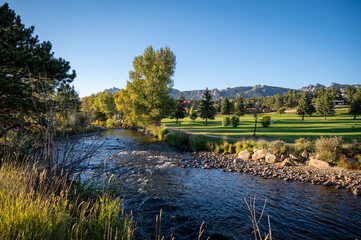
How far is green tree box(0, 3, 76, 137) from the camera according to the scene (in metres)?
8.08

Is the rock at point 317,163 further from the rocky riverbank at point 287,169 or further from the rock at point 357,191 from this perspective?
the rock at point 357,191

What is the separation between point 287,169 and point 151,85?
21.7 meters

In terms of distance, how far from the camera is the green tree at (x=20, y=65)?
8078 millimetres

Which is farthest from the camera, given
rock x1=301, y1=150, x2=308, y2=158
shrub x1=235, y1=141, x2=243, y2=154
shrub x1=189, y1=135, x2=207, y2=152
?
shrub x1=189, y1=135, x2=207, y2=152

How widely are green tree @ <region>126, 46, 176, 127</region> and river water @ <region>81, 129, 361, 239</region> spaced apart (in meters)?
17.6

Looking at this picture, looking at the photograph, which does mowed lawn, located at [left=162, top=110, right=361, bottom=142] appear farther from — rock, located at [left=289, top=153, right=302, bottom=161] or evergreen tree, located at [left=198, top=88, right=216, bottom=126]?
evergreen tree, located at [left=198, top=88, right=216, bottom=126]

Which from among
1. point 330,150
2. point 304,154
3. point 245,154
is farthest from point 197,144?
point 330,150

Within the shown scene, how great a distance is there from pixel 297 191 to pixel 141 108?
2346 centimetres

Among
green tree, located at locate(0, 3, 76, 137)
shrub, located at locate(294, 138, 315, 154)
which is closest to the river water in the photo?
shrub, located at locate(294, 138, 315, 154)

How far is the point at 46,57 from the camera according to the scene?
29.4 ft

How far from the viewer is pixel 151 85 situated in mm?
27109

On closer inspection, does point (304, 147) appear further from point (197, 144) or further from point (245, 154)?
point (197, 144)

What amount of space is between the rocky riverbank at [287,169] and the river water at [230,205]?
0.60 m

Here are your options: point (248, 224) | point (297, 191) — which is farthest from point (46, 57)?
point (297, 191)
